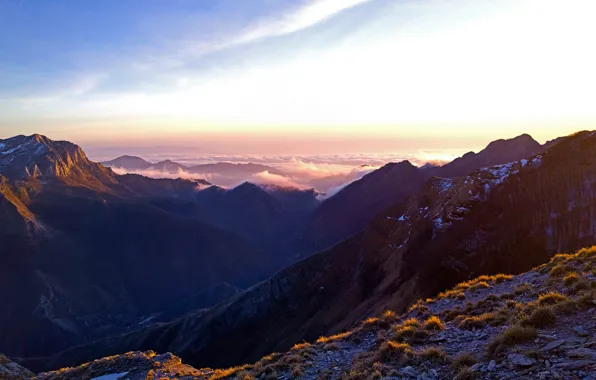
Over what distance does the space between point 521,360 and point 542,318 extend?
Result: 140 inches

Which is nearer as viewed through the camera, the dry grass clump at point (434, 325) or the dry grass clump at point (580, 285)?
the dry grass clump at point (580, 285)

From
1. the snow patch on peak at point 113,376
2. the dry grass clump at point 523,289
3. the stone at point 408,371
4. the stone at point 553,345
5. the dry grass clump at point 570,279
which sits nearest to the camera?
the stone at point 553,345

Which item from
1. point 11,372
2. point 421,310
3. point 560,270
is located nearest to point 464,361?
point 421,310

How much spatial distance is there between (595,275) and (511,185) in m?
73.1

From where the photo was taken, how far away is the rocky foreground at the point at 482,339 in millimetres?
11594

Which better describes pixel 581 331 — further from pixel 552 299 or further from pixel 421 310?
→ pixel 421 310

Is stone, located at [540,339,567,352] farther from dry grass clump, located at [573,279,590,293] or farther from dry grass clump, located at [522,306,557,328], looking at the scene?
dry grass clump, located at [573,279,590,293]

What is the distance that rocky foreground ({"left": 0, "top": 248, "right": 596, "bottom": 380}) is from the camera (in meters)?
11.6

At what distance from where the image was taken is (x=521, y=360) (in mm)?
11438

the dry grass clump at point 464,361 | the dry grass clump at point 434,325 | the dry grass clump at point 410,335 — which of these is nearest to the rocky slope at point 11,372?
the dry grass clump at point 410,335

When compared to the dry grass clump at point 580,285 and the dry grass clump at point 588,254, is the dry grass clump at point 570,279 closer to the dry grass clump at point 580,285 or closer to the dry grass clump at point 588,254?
the dry grass clump at point 580,285

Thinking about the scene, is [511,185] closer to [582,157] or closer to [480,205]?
[480,205]

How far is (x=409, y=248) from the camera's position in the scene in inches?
3671

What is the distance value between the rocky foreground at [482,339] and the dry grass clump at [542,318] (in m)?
0.02
